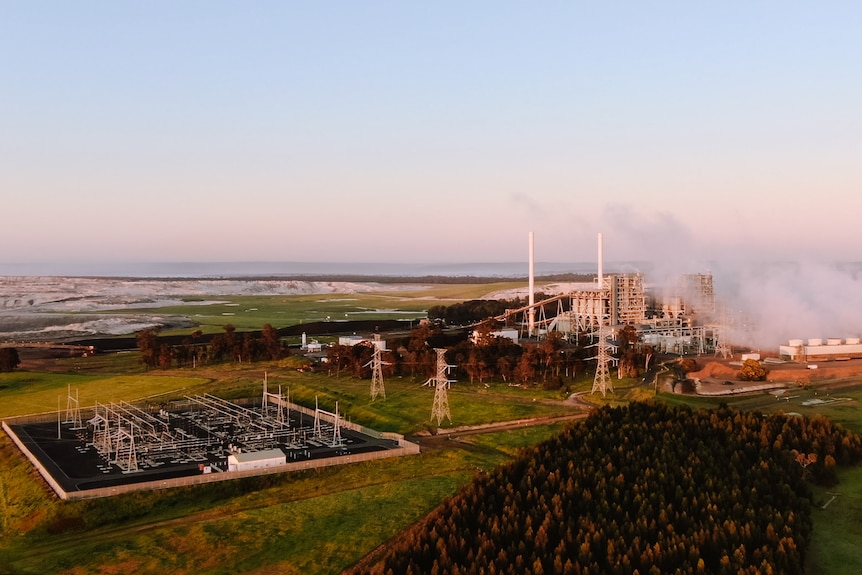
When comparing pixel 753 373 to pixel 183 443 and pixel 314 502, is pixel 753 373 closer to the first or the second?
pixel 314 502

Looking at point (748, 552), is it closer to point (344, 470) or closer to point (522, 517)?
point (522, 517)

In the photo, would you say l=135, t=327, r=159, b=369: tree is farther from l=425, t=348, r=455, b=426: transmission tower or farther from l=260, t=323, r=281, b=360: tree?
l=425, t=348, r=455, b=426: transmission tower

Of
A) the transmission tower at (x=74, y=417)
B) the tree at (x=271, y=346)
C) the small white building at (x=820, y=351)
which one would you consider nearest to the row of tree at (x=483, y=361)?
the tree at (x=271, y=346)

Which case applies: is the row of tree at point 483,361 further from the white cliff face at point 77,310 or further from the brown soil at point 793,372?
the white cliff face at point 77,310

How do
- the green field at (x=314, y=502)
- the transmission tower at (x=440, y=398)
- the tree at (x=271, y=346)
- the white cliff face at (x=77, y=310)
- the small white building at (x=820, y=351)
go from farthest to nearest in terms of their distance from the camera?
the white cliff face at (x=77, y=310) → the tree at (x=271, y=346) → the small white building at (x=820, y=351) → the transmission tower at (x=440, y=398) → the green field at (x=314, y=502)

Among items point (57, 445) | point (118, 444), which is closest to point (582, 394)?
point (118, 444)

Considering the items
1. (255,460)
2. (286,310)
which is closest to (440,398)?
(255,460)
